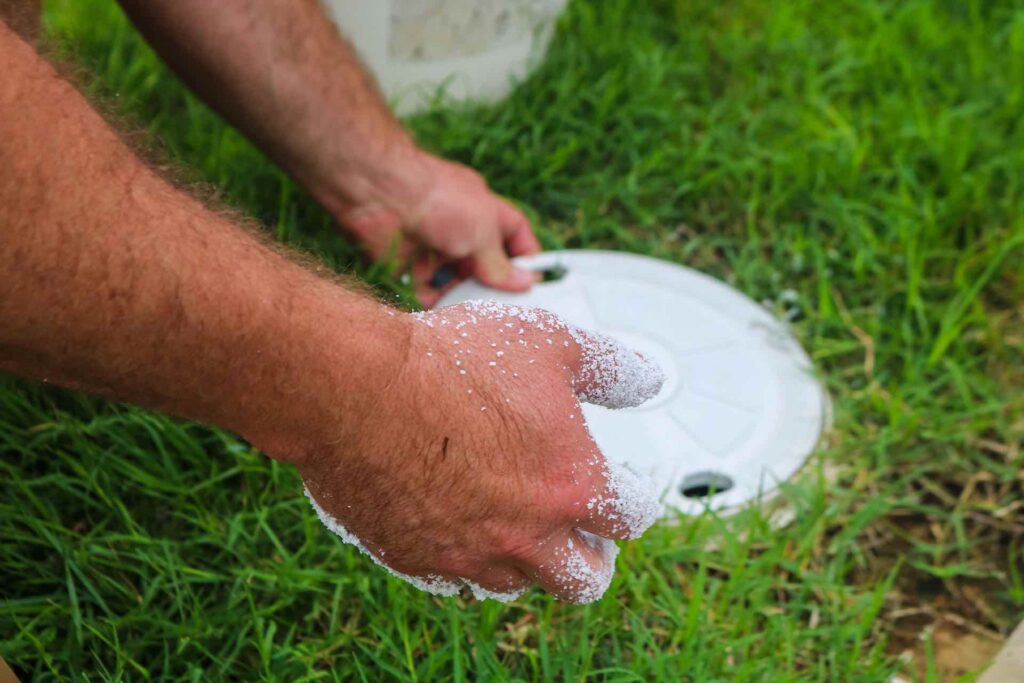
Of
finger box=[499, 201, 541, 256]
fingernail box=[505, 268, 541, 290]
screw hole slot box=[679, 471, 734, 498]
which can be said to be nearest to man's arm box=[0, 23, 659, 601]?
screw hole slot box=[679, 471, 734, 498]

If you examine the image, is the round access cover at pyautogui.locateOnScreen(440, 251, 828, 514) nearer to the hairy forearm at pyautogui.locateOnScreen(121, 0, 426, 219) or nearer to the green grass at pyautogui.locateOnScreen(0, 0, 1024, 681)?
the green grass at pyautogui.locateOnScreen(0, 0, 1024, 681)

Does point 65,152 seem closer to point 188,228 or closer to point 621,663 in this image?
point 188,228

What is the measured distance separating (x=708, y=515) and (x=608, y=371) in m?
0.51

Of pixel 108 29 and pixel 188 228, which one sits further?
pixel 108 29

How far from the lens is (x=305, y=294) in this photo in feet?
3.69

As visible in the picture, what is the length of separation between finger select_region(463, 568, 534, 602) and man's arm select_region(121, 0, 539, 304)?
84 centimetres

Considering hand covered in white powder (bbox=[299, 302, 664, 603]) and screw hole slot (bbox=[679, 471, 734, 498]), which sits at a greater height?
hand covered in white powder (bbox=[299, 302, 664, 603])

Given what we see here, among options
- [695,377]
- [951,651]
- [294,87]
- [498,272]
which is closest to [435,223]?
[498,272]

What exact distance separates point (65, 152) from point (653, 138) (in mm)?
1752

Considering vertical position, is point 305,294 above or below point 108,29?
above

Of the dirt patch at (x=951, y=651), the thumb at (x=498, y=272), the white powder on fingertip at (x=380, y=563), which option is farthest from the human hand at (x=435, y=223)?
the dirt patch at (x=951, y=651)

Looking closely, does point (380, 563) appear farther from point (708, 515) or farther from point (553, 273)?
point (553, 273)

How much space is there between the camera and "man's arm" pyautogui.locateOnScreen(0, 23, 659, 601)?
0.98m

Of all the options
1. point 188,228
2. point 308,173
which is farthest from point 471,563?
point 308,173
